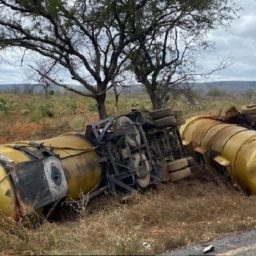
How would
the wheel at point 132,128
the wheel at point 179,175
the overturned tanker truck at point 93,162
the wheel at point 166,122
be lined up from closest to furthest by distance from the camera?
the overturned tanker truck at point 93,162, the wheel at point 132,128, the wheel at point 179,175, the wheel at point 166,122

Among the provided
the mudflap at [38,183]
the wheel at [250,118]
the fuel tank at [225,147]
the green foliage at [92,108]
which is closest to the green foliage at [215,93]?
the green foliage at [92,108]

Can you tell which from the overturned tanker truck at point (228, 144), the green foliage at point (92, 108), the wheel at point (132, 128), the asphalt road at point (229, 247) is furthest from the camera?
the green foliage at point (92, 108)

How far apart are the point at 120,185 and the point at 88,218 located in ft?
6.49

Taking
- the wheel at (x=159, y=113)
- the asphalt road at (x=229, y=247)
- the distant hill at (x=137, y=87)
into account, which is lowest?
the asphalt road at (x=229, y=247)

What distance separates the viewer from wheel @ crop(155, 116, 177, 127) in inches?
475

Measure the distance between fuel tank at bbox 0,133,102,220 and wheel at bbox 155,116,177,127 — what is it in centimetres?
184

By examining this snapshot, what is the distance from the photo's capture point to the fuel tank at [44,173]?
8500 mm

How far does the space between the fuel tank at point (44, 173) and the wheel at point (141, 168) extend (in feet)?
2.24

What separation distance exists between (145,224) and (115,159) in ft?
9.42

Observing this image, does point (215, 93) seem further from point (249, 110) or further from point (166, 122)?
point (166, 122)

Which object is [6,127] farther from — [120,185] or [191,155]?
[120,185]

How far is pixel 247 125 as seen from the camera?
14141 millimetres

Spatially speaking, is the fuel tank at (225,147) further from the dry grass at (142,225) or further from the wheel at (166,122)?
the wheel at (166,122)

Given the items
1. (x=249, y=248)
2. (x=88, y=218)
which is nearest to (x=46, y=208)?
(x=88, y=218)
